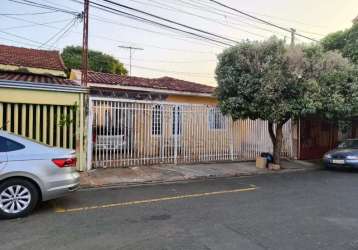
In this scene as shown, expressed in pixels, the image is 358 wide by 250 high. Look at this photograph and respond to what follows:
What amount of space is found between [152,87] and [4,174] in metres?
9.52

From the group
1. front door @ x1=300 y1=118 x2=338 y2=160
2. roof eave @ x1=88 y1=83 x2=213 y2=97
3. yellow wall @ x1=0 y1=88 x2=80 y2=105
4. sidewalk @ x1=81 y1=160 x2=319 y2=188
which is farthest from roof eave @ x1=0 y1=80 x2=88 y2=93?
front door @ x1=300 y1=118 x2=338 y2=160

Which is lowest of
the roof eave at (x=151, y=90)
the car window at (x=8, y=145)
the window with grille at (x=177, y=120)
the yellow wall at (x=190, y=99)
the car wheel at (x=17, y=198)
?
the car wheel at (x=17, y=198)

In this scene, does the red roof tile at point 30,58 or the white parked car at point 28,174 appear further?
the red roof tile at point 30,58

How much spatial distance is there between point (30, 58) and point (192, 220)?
15054 mm

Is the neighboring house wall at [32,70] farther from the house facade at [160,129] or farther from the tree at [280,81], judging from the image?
the tree at [280,81]

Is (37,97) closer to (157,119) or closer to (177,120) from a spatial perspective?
(157,119)

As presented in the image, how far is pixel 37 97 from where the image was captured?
9305 mm

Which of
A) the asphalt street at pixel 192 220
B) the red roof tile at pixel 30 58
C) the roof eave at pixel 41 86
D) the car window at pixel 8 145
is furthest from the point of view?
the red roof tile at pixel 30 58

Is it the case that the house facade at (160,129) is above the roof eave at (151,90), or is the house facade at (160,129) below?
below

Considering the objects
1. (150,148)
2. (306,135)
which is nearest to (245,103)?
(150,148)

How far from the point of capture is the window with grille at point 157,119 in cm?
A: 1181

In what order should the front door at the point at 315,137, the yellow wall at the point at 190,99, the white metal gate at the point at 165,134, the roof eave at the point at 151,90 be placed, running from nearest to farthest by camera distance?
the white metal gate at the point at 165,134, the roof eave at the point at 151,90, the yellow wall at the point at 190,99, the front door at the point at 315,137

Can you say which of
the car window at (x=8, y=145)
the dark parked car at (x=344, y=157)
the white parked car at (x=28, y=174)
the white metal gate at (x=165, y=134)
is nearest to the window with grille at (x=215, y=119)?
the white metal gate at (x=165, y=134)

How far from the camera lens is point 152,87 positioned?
14.3 metres
